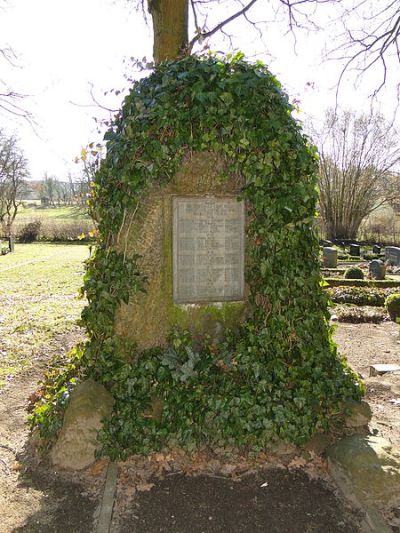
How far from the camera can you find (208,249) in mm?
4238

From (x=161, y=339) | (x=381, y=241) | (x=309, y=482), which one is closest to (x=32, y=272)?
(x=161, y=339)

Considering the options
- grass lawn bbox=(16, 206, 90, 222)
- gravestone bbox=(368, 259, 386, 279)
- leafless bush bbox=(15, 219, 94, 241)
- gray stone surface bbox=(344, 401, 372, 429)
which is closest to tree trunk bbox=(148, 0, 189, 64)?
gray stone surface bbox=(344, 401, 372, 429)

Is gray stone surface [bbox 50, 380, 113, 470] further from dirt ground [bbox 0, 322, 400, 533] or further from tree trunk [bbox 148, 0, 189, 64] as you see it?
tree trunk [bbox 148, 0, 189, 64]

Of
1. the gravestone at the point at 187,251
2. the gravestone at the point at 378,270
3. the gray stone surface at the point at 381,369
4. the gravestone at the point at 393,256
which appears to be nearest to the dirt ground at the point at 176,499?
the gravestone at the point at 187,251

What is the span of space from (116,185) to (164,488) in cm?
269

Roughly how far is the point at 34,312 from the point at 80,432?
6.58m

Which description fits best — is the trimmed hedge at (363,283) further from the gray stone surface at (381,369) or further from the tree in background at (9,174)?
the tree in background at (9,174)

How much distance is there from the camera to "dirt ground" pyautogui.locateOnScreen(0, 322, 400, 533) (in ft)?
9.67

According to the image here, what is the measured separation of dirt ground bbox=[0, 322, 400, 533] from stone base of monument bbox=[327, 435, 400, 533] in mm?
114

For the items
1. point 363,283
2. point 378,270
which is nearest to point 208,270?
point 363,283

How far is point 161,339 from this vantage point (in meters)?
4.22

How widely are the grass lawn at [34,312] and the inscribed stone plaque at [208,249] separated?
3119 millimetres

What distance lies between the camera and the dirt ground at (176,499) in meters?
2.95

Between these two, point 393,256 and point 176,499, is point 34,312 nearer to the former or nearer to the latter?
point 176,499
